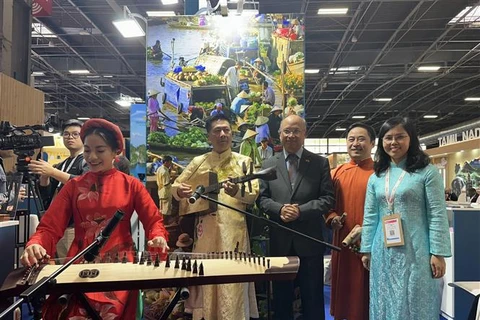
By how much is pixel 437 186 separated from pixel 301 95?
4.46ft

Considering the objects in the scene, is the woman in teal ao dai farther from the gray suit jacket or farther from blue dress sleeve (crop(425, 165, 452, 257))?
the gray suit jacket

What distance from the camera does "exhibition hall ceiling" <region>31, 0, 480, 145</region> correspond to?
352 inches

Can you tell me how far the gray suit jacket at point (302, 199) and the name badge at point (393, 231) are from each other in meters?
0.41

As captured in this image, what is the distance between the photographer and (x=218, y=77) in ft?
11.7

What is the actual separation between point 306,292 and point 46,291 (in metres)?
1.73

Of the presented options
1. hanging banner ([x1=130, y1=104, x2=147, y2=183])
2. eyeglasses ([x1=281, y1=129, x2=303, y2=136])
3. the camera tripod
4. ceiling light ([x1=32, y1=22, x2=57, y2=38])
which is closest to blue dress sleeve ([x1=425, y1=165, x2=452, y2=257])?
eyeglasses ([x1=281, y1=129, x2=303, y2=136])

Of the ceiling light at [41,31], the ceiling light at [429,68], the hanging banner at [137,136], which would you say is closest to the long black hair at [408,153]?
the hanging banner at [137,136]

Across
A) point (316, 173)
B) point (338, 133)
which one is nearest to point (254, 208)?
point (316, 173)

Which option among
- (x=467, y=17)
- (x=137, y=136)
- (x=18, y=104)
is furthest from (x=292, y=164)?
(x=467, y=17)

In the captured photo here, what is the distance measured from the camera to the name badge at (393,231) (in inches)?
102

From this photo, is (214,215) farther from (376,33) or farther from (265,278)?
(376,33)

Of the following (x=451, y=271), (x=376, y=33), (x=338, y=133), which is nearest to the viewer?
(x=451, y=271)

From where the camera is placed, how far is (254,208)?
328cm

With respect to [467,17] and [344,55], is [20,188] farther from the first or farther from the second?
[344,55]
